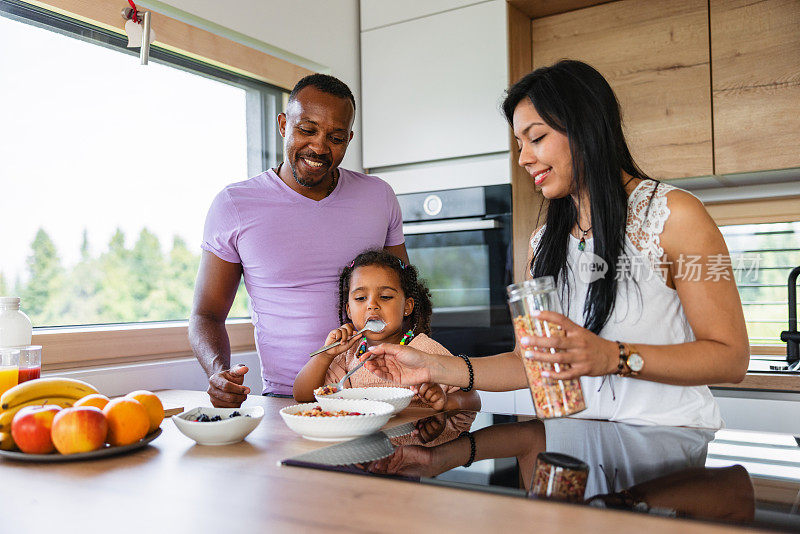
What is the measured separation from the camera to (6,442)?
101cm

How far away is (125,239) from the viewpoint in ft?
7.09

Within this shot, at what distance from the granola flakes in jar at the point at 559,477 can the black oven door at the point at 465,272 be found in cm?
168

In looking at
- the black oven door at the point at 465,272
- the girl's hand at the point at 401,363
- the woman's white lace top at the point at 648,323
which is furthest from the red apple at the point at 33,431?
the black oven door at the point at 465,272

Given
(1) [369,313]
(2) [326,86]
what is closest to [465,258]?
(1) [369,313]

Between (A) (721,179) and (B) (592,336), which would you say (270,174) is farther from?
(A) (721,179)

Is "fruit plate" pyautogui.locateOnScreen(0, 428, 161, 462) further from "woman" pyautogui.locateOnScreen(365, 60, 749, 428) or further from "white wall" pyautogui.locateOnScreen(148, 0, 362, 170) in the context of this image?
"white wall" pyautogui.locateOnScreen(148, 0, 362, 170)

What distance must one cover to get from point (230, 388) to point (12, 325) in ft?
1.59

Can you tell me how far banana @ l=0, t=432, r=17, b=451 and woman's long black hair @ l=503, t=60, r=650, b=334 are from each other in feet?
3.38

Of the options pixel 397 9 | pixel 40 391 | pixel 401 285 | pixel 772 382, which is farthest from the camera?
pixel 397 9

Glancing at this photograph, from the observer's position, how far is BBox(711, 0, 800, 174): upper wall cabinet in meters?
2.22

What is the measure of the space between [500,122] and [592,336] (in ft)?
5.63

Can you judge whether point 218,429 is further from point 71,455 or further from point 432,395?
point 432,395

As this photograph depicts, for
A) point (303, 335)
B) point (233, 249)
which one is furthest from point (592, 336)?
point (233, 249)

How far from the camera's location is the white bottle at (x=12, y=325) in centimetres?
139
